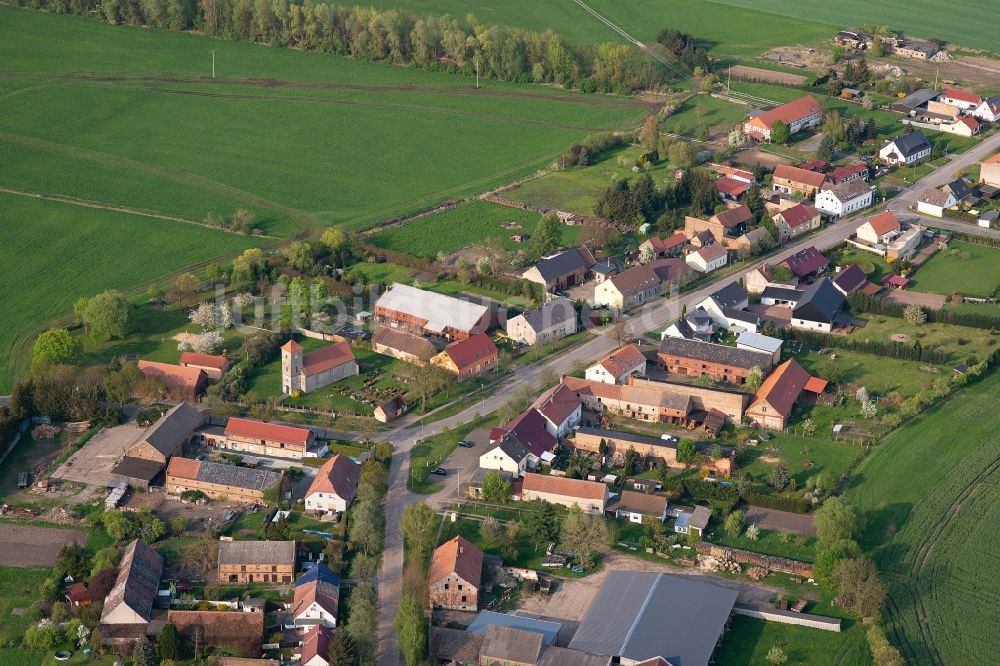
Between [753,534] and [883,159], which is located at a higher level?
[883,159]

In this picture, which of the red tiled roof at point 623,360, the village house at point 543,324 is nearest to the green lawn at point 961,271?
the red tiled roof at point 623,360

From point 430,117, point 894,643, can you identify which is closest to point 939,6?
point 430,117

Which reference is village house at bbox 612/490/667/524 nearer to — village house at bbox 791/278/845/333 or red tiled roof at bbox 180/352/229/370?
village house at bbox 791/278/845/333

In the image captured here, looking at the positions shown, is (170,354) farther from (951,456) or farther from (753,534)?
(951,456)

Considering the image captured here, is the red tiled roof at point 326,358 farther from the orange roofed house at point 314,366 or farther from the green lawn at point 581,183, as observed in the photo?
the green lawn at point 581,183

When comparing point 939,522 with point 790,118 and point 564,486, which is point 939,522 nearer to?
point 564,486

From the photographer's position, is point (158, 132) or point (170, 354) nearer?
point (170, 354)

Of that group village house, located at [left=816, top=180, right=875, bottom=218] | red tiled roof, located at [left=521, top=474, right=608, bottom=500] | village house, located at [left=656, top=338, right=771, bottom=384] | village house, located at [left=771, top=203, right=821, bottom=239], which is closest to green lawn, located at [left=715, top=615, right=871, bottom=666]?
red tiled roof, located at [left=521, top=474, right=608, bottom=500]
